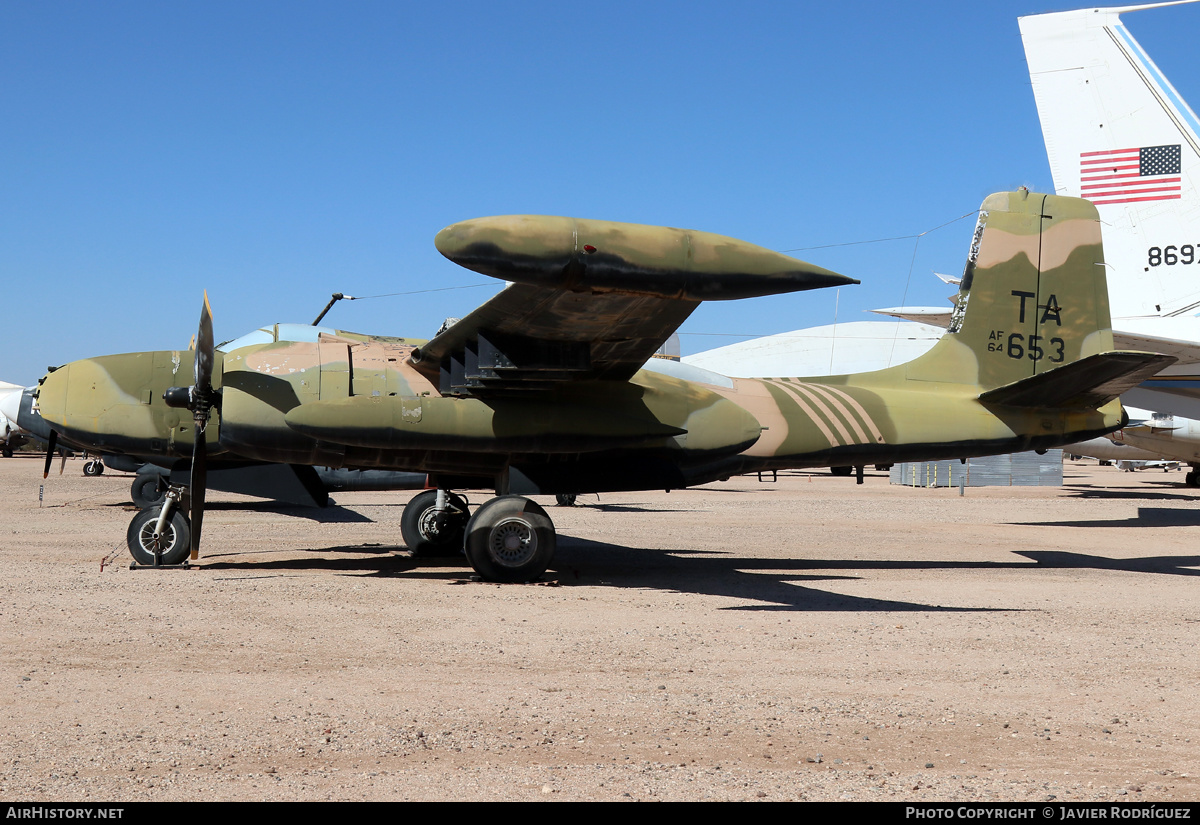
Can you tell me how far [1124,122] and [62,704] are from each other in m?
24.2

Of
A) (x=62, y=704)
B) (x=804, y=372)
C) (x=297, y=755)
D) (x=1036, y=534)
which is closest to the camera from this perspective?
(x=297, y=755)

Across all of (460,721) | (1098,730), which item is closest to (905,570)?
(1098,730)

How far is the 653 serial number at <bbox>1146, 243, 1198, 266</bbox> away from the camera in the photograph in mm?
21891

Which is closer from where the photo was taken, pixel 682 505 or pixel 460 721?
pixel 460 721

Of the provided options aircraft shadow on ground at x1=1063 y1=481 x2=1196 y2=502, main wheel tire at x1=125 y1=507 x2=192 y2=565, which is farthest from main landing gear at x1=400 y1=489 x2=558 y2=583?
aircraft shadow on ground at x1=1063 y1=481 x2=1196 y2=502

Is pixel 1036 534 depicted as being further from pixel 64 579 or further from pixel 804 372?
pixel 804 372

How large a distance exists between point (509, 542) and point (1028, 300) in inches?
365

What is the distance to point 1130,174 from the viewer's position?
2236cm

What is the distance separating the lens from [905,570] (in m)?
14.1

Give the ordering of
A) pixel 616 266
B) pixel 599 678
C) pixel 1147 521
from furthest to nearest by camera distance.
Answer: pixel 1147 521 → pixel 616 266 → pixel 599 678

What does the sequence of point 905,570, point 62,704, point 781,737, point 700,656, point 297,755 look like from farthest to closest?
point 905,570, point 700,656, point 62,704, point 781,737, point 297,755

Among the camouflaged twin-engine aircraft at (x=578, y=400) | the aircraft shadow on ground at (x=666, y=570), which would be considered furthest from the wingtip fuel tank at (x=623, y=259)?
the aircraft shadow on ground at (x=666, y=570)

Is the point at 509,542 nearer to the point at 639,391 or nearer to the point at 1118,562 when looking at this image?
the point at 639,391

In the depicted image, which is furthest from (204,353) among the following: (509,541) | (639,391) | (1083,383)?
(1083,383)
